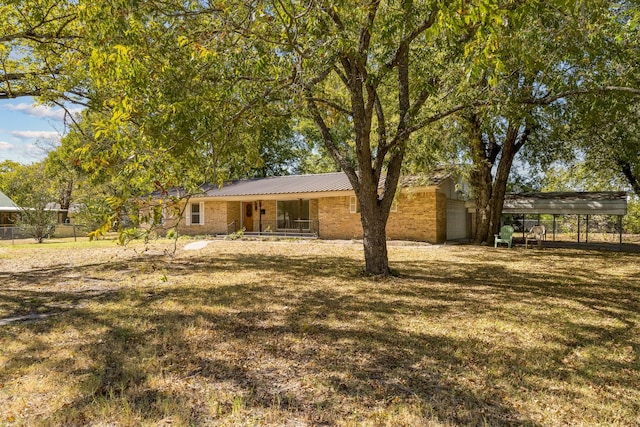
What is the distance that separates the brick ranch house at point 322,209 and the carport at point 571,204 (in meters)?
3.05

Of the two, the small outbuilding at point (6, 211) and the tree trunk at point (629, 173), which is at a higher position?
the tree trunk at point (629, 173)

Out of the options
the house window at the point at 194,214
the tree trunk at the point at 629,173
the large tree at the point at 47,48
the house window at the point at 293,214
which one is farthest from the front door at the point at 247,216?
the tree trunk at the point at 629,173

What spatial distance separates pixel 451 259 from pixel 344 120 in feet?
19.9

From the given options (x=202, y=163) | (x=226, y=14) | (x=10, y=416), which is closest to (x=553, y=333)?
(x=202, y=163)

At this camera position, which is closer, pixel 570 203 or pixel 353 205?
pixel 570 203

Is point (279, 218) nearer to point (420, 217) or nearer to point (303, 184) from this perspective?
point (303, 184)

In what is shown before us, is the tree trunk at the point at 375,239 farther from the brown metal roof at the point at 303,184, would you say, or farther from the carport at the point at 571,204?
the carport at the point at 571,204

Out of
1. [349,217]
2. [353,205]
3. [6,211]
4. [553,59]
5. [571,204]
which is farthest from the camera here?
[6,211]

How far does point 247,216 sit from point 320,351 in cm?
2257

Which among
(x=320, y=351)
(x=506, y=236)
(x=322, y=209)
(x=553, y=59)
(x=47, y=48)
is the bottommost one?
(x=320, y=351)

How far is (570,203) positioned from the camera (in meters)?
19.7

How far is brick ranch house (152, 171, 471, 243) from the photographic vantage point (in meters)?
19.6

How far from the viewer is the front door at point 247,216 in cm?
2647

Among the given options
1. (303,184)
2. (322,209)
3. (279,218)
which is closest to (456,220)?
(322,209)
